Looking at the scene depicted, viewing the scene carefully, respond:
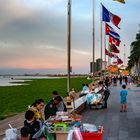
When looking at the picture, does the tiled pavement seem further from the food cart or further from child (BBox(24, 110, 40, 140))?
child (BBox(24, 110, 40, 140))

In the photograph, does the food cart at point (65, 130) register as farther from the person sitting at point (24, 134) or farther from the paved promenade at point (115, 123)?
the paved promenade at point (115, 123)

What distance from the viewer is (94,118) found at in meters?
21.5

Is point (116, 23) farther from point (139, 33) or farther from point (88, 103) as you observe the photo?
point (139, 33)

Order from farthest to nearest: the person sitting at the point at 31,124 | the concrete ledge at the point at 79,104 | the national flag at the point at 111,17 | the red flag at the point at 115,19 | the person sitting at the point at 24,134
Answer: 1. the national flag at the point at 111,17
2. the red flag at the point at 115,19
3. the concrete ledge at the point at 79,104
4. the person sitting at the point at 31,124
5. the person sitting at the point at 24,134

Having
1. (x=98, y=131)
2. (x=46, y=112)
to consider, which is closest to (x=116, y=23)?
(x=46, y=112)

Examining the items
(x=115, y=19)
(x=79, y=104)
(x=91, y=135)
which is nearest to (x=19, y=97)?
(x=115, y=19)

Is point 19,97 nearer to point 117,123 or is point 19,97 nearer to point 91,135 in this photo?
point 117,123

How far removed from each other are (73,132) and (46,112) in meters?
4.03

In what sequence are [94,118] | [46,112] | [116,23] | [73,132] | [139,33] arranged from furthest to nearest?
1. [139,33]
2. [116,23]
3. [94,118]
4. [46,112]
5. [73,132]

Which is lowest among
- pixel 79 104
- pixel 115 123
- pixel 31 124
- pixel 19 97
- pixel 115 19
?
pixel 19 97

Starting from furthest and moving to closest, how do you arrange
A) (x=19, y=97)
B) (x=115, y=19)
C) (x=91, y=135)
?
(x=19, y=97) → (x=115, y=19) → (x=91, y=135)

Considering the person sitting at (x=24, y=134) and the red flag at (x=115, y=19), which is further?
the red flag at (x=115, y=19)

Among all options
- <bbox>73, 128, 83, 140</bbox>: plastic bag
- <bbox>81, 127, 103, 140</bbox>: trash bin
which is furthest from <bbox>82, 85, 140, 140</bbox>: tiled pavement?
<bbox>73, 128, 83, 140</bbox>: plastic bag

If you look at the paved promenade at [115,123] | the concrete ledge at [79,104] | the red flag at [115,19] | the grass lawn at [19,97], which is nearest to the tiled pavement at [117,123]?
the paved promenade at [115,123]
